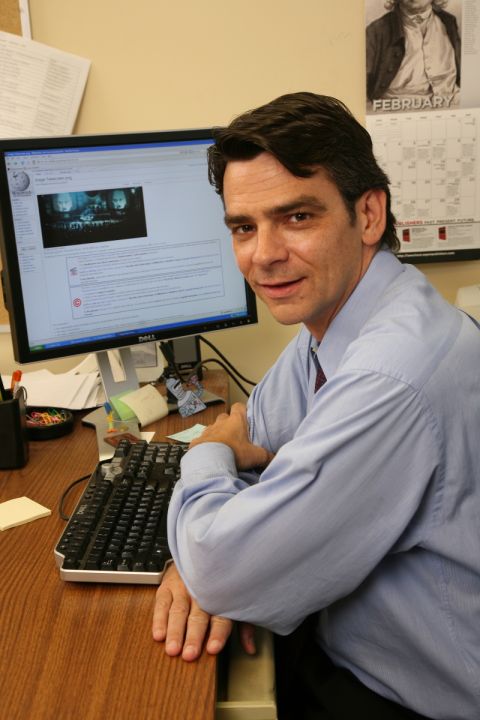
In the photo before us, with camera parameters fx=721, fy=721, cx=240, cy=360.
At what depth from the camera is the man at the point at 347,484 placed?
2.55 feet

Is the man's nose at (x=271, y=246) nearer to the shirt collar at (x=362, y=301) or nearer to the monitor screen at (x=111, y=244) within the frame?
the shirt collar at (x=362, y=301)

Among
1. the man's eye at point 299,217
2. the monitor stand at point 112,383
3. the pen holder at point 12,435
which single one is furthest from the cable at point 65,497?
the man's eye at point 299,217

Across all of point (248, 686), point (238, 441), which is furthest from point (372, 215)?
point (248, 686)

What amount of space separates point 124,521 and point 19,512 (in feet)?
0.68

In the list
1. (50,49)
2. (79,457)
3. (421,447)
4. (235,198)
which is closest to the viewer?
(421,447)

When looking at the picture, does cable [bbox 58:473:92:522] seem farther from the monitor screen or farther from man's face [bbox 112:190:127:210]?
man's face [bbox 112:190:127:210]

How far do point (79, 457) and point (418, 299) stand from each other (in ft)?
2.27

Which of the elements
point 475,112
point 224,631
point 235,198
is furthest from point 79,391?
point 475,112

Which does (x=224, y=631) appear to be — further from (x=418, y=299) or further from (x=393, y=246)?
(x=393, y=246)

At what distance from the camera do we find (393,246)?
113cm

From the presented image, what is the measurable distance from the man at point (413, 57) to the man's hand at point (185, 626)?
1.23 metres

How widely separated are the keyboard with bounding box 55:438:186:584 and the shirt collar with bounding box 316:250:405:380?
326 mm

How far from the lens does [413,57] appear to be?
1.60 meters

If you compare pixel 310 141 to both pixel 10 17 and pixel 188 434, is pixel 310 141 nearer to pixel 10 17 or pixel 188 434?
pixel 188 434
